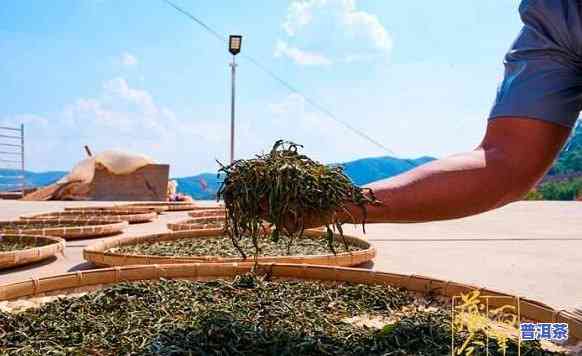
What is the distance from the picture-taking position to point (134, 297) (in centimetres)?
219

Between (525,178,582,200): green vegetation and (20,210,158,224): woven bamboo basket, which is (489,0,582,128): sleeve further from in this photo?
(525,178,582,200): green vegetation

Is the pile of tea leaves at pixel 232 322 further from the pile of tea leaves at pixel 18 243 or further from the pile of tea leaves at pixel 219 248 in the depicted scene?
the pile of tea leaves at pixel 18 243

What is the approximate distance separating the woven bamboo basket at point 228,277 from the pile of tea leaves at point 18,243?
1.82 m

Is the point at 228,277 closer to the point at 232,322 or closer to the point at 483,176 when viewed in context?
the point at 232,322

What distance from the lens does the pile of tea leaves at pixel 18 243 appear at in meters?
4.11

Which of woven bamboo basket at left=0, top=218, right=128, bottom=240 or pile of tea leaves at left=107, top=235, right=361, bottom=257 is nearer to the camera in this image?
pile of tea leaves at left=107, top=235, right=361, bottom=257

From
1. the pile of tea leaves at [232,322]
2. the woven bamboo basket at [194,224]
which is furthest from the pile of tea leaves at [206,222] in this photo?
the pile of tea leaves at [232,322]

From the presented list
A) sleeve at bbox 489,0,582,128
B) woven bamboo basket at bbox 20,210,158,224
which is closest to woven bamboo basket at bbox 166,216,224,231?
woven bamboo basket at bbox 20,210,158,224

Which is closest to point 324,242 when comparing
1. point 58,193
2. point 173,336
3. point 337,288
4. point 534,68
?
point 337,288

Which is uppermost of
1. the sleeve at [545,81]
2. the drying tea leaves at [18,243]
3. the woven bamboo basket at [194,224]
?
the sleeve at [545,81]

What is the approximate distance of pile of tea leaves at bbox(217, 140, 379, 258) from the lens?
1540 mm

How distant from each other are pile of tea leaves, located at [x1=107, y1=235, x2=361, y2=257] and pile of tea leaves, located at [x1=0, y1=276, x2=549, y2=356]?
1.13 m

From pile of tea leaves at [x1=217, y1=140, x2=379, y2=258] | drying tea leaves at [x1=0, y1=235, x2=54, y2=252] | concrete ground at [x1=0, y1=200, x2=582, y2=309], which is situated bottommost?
concrete ground at [x1=0, y1=200, x2=582, y2=309]

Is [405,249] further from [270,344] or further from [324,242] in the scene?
[270,344]
